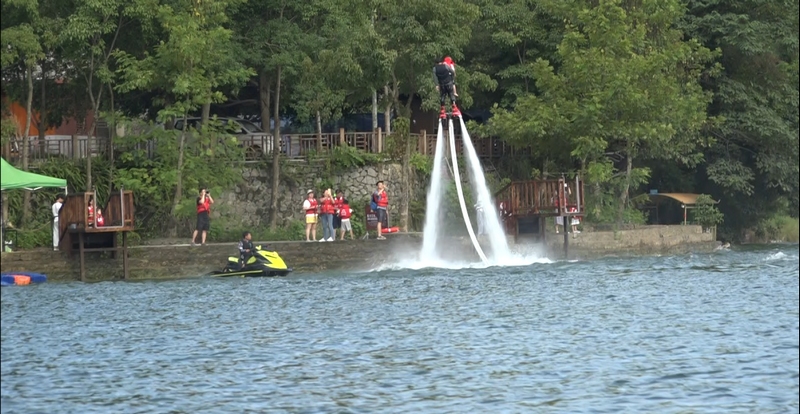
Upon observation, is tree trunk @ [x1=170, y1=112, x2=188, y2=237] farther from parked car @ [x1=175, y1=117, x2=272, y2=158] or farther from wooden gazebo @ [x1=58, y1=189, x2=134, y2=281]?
wooden gazebo @ [x1=58, y1=189, x2=134, y2=281]

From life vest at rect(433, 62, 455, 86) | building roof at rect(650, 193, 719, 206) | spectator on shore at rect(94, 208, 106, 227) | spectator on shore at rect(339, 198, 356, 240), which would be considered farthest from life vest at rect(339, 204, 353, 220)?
building roof at rect(650, 193, 719, 206)

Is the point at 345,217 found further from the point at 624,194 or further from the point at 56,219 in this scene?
the point at 624,194

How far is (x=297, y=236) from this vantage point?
141 feet

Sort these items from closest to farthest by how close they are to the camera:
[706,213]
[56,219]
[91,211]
Result: [91,211]
[56,219]
[706,213]

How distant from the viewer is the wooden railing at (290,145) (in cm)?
4259

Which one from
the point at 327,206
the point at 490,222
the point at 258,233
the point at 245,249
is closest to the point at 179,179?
the point at 258,233

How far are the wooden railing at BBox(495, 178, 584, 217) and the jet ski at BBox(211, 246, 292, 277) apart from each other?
345 inches

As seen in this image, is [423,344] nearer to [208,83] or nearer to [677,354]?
[677,354]

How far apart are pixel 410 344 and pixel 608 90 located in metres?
24.2

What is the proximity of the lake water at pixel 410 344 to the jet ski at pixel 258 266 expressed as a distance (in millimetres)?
624

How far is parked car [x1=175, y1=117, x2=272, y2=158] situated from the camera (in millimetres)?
45297

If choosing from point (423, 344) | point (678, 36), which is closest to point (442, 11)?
point (678, 36)

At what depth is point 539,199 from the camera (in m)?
42.7

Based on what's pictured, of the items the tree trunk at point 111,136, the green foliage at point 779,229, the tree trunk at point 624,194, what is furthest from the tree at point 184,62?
the green foliage at point 779,229
